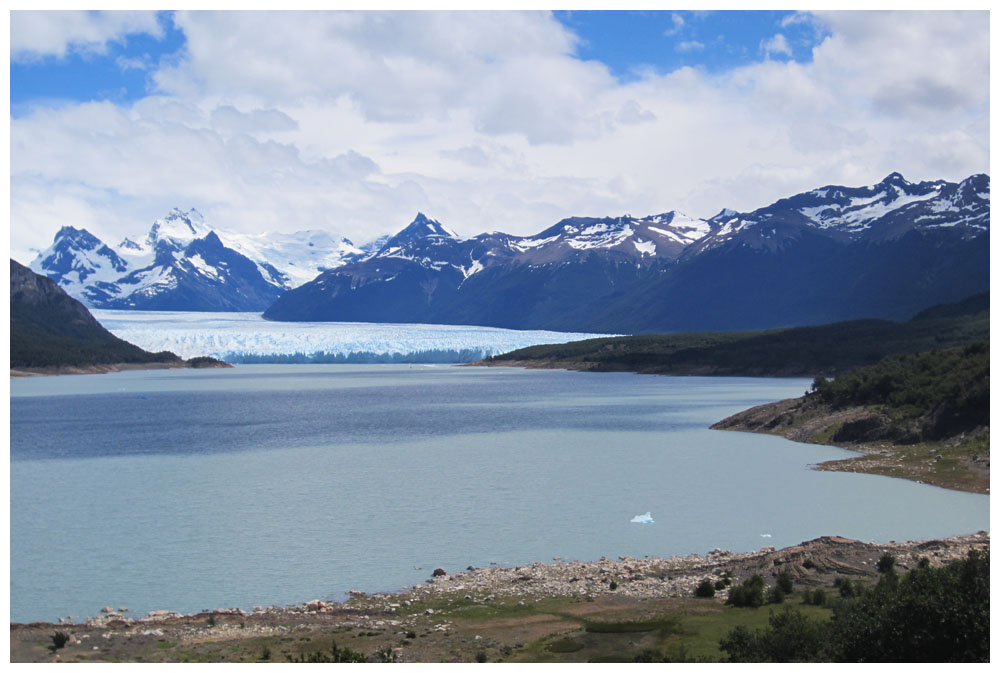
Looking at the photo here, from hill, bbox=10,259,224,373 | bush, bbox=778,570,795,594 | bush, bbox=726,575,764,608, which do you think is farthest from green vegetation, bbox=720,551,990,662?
hill, bbox=10,259,224,373

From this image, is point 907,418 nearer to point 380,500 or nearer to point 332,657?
point 380,500

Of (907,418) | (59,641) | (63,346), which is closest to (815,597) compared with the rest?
(59,641)

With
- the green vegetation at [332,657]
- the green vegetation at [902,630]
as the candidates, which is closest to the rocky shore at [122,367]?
the green vegetation at [332,657]

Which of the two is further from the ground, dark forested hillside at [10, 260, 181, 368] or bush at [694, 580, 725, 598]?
dark forested hillside at [10, 260, 181, 368]

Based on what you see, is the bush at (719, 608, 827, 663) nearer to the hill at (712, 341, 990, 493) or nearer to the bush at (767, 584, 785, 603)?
the bush at (767, 584, 785, 603)

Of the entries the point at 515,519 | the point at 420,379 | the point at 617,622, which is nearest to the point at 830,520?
the point at 515,519

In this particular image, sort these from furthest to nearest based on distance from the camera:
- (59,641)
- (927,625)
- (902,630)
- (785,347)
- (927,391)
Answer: (785,347)
(927,391)
(59,641)
(902,630)
(927,625)
